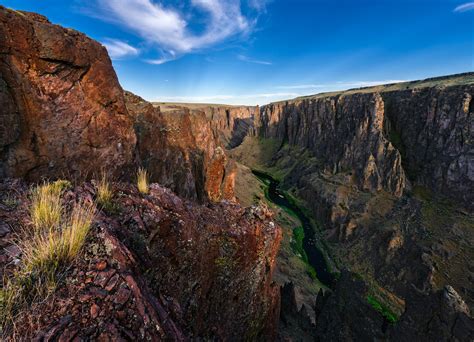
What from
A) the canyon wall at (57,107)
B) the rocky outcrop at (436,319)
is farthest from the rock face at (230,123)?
the canyon wall at (57,107)

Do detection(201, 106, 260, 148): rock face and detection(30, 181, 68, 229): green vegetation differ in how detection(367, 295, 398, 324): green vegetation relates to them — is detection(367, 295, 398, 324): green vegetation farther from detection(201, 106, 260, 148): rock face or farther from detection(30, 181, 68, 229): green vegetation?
detection(201, 106, 260, 148): rock face

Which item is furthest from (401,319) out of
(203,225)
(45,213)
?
(45,213)

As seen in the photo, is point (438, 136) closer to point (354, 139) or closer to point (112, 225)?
point (354, 139)

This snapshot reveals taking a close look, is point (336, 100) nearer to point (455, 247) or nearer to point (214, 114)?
point (455, 247)

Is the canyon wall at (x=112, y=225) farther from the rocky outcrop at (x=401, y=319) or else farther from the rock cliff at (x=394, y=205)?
the rock cliff at (x=394, y=205)

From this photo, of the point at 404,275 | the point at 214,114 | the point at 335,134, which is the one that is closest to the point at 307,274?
the point at 404,275

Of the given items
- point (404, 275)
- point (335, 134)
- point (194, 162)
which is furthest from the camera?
point (335, 134)
